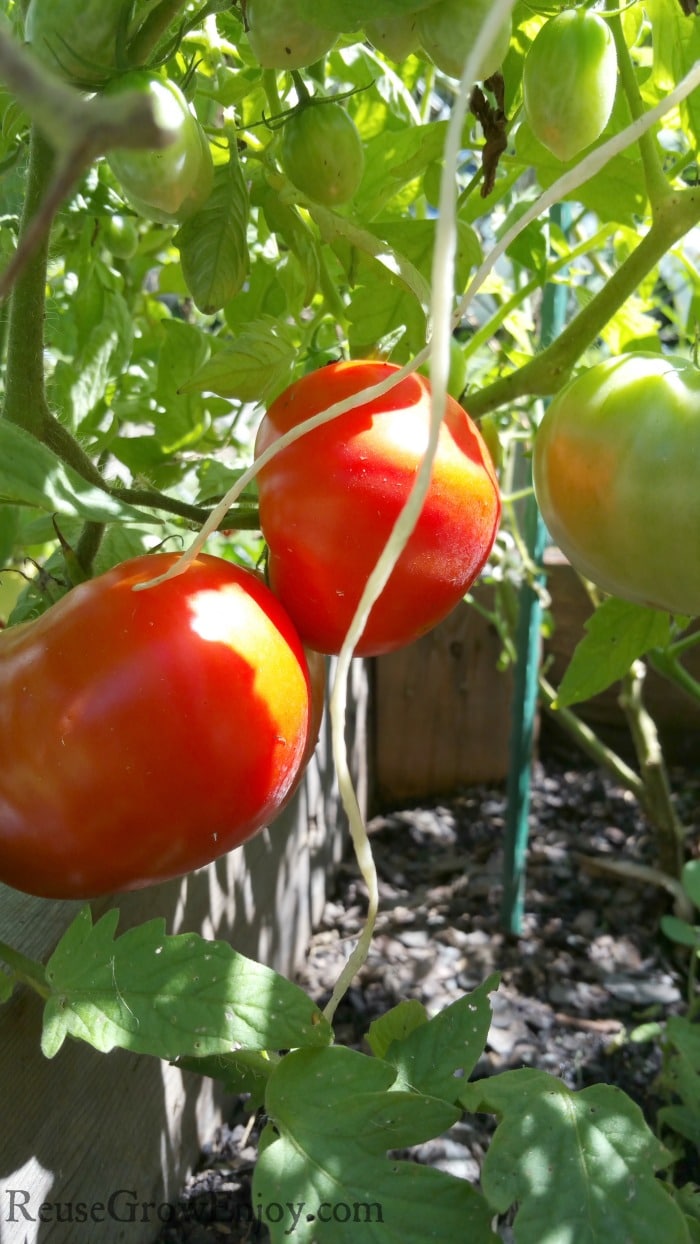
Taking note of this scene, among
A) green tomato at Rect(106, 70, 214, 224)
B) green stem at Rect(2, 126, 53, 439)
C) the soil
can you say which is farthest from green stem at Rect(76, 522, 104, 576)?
the soil

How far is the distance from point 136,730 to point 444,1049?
21 cm

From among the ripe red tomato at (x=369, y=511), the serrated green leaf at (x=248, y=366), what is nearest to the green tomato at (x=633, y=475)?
the ripe red tomato at (x=369, y=511)

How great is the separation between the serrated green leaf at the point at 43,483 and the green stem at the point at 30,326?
0.37 feet

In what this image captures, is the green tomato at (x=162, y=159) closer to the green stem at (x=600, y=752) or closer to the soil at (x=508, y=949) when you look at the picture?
A: the soil at (x=508, y=949)

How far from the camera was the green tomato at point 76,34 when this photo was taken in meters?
0.33

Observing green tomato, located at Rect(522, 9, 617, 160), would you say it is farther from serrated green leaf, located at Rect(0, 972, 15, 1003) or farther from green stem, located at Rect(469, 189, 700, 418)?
serrated green leaf, located at Rect(0, 972, 15, 1003)

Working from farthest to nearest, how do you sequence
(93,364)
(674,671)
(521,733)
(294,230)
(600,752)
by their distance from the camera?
(600,752) → (521,733) → (674,671) → (93,364) → (294,230)

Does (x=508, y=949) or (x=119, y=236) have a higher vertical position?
(x=119, y=236)

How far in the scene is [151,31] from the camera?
1.23 feet

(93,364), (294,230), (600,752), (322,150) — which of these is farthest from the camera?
(600,752)

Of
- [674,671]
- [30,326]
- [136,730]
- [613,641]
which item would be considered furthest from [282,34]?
[674,671]

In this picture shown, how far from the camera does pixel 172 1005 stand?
0.37m

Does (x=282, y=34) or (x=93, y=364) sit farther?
(x=93, y=364)

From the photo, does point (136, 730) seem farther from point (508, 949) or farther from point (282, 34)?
point (508, 949)
